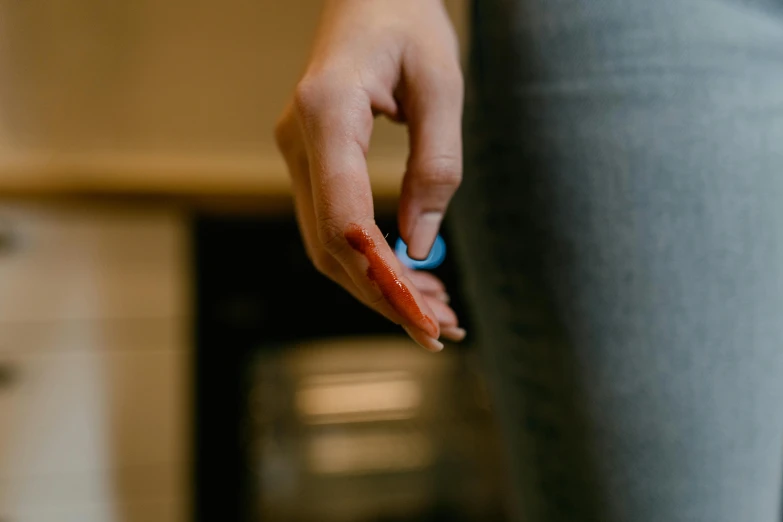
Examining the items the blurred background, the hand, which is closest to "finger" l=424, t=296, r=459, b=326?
the hand

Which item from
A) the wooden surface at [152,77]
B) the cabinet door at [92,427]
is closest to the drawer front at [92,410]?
the cabinet door at [92,427]

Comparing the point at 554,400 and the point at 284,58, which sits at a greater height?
the point at 284,58

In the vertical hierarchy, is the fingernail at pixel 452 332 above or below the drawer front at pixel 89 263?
below

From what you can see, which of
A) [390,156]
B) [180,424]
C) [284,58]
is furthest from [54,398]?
[284,58]

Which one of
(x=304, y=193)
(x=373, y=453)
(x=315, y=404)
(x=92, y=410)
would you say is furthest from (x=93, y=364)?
(x=304, y=193)

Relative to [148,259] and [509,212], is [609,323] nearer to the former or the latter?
[509,212]

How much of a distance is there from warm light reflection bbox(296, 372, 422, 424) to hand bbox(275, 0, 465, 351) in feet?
2.38

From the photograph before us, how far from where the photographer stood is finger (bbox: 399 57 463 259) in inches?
12.3

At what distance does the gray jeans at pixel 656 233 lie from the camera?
314mm

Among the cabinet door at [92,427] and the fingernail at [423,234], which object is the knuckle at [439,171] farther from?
the cabinet door at [92,427]

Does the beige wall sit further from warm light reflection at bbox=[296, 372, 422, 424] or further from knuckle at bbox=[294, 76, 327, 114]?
Result: knuckle at bbox=[294, 76, 327, 114]

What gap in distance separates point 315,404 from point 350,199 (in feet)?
2.74

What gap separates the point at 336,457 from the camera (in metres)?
1.08

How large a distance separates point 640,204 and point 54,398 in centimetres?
89
